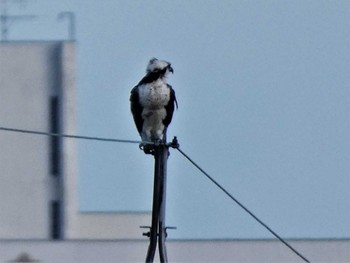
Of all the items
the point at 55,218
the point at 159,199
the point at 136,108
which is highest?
the point at 136,108

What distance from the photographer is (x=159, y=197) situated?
1464cm

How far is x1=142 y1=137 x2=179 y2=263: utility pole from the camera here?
47.4 feet

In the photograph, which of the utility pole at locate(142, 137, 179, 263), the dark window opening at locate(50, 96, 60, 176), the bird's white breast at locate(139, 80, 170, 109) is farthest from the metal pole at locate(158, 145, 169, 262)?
the dark window opening at locate(50, 96, 60, 176)

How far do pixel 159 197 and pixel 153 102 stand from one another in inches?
81.0

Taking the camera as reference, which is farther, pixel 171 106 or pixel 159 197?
pixel 171 106

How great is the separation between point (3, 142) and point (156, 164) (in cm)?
2920

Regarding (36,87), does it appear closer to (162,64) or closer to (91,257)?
(91,257)

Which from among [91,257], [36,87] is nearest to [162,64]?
[91,257]

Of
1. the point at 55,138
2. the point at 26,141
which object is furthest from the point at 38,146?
the point at 55,138

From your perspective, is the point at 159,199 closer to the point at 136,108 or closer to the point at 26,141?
the point at 136,108

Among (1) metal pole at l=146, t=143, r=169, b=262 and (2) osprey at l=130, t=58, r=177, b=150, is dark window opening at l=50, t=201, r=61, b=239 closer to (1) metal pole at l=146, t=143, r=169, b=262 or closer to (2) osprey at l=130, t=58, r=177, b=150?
(2) osprey at l=130, t=58, r=177, b=150

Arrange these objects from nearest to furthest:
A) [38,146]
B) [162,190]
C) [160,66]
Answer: [162,190] < [160,66] < [38,146]

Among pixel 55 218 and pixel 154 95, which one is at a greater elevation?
pixel 154 95

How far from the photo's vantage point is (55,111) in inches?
1710
